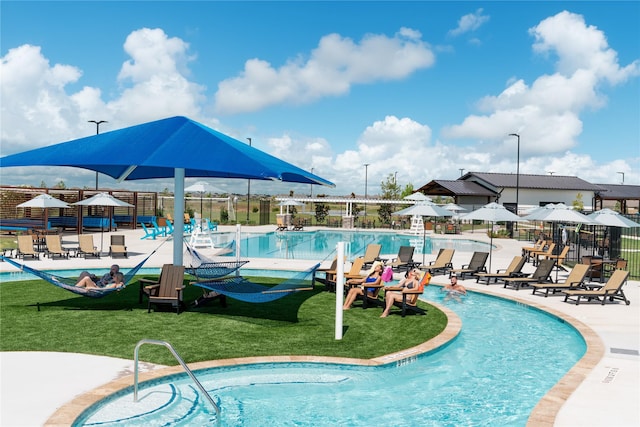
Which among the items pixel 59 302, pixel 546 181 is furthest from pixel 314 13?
pixel 546 181

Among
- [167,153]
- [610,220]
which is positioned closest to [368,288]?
[167,153]

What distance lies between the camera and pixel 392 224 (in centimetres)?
3941

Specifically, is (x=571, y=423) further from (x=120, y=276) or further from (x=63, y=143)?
(x=63, y=143)

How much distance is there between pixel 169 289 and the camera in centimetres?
959

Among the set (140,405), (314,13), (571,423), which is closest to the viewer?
(571,423)

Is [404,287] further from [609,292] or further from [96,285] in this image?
[96,285]

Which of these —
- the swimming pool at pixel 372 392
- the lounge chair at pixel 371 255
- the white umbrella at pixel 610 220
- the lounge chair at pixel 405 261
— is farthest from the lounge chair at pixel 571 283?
the lounge chair at pixel 371 255

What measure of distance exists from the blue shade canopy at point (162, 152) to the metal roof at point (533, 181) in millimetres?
39709

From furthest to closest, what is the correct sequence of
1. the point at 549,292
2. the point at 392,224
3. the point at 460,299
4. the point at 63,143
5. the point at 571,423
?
1. the point at 392,224
2. the point at 549,292
3. the point at 460,299
4. the point at 63,143
5. the point at 571,423

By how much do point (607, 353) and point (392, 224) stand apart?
31845mm

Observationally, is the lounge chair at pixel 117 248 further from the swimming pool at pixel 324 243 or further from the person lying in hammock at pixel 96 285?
the person lying in hammock at pixel 96 285

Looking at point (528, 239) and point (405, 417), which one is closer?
Result: point (405, 417)

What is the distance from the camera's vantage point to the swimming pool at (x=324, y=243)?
2183 cm

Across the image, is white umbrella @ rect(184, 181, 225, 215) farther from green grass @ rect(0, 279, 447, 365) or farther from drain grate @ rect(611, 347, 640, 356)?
drain grate @ rect(611, 347, 640, 356)
